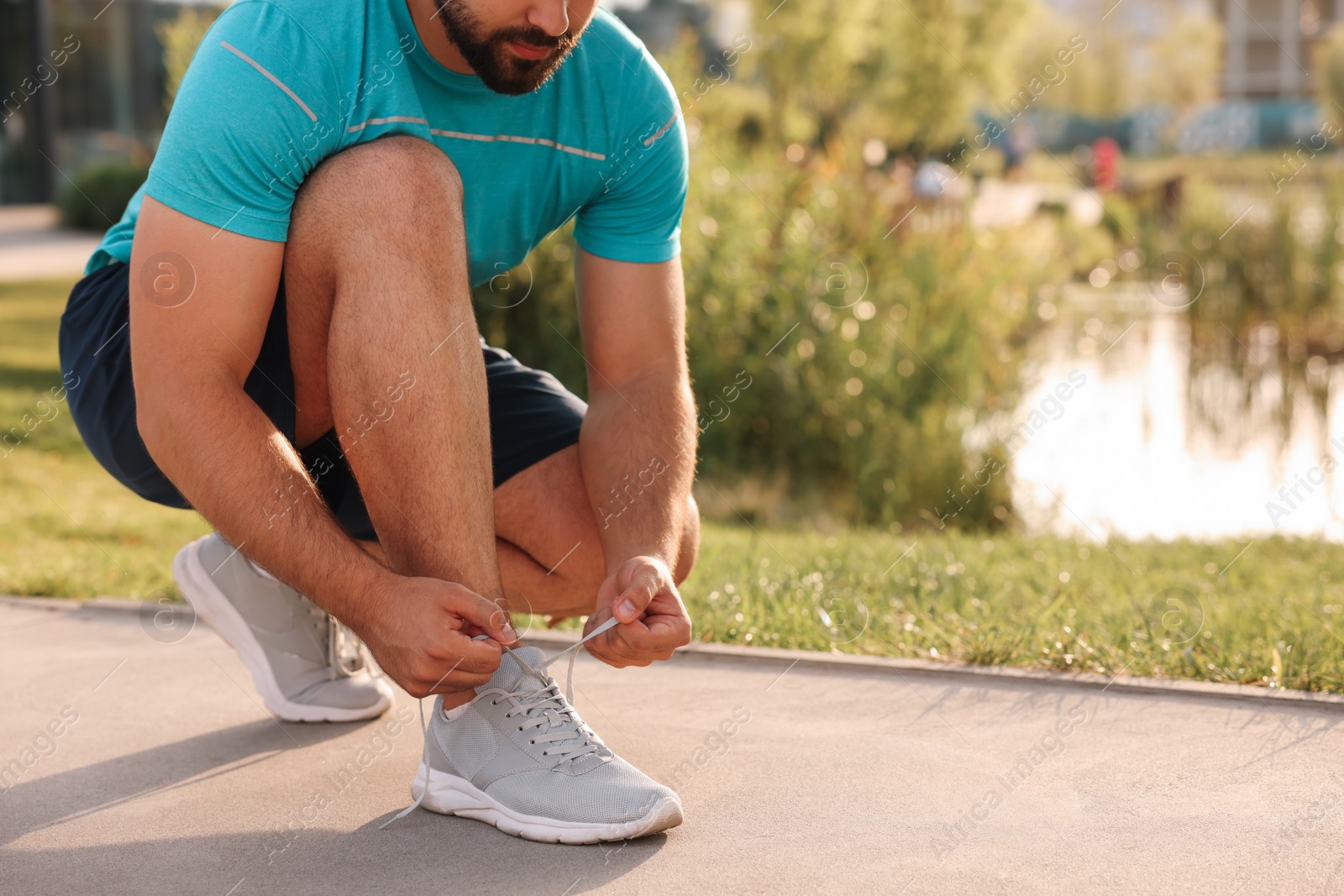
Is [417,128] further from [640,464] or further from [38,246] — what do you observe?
[38,246]

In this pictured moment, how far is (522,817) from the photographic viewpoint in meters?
1.82

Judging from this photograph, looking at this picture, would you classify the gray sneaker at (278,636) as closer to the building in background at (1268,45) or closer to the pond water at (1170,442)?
the pond water at (1170,442)

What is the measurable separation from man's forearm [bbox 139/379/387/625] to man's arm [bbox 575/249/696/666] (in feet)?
1.22

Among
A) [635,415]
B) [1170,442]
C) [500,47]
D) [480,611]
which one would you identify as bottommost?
[1170,442]

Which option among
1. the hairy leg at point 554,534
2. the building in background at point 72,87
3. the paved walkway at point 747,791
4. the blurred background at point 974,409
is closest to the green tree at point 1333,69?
the blurred background at point 974,409

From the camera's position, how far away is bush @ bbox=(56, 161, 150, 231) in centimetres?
1493

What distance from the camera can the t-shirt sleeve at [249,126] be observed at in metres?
1.77

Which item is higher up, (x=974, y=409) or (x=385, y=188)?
(x=385, y=188)

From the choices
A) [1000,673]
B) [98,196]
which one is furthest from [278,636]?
[98,196]

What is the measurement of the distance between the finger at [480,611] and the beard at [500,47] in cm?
82

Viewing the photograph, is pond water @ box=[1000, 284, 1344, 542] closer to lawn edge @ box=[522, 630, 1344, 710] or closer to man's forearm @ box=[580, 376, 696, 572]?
lawn edge @ box=[522, 630, 1344, 710]

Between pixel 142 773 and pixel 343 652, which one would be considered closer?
pixel 142 773

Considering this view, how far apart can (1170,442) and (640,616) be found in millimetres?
5551

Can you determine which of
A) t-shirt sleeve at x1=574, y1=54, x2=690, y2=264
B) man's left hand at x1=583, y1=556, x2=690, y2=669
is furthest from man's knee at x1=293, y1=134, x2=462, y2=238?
man's left hand at x1=583, y1=556, x2=690, y2=669
